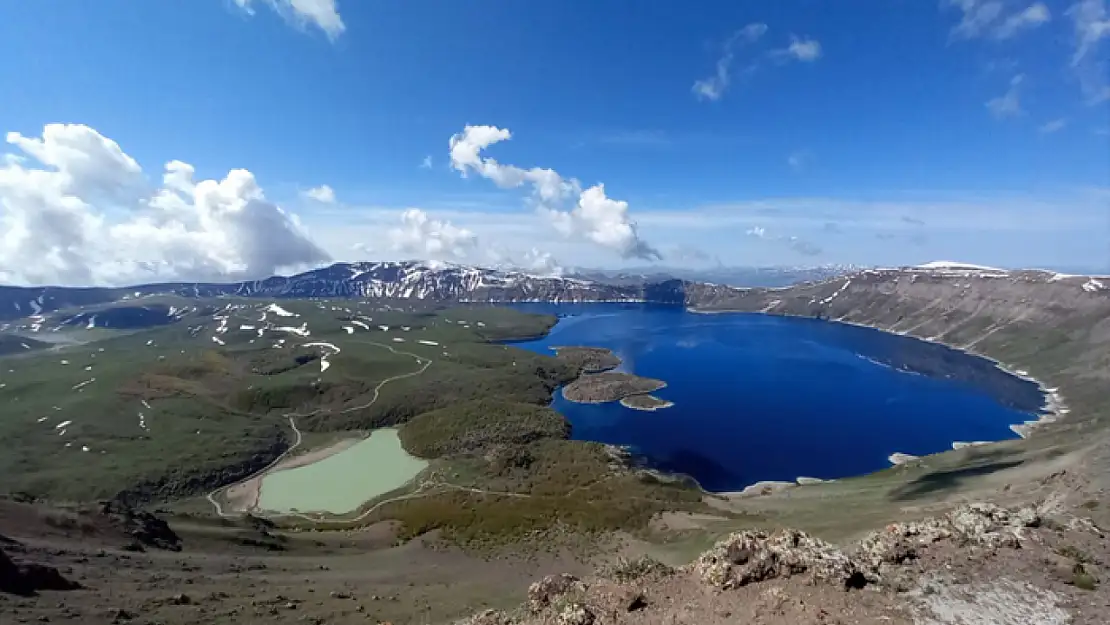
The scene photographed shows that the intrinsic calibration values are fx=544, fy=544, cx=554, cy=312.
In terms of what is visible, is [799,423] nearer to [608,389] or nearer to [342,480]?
[608,389]

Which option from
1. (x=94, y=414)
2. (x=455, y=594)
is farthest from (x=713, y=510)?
(x=94, y=414)

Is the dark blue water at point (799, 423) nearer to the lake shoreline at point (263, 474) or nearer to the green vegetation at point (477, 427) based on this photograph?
the green vegetation at point (477, 427)

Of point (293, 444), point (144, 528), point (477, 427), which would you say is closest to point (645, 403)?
point (477, 427)

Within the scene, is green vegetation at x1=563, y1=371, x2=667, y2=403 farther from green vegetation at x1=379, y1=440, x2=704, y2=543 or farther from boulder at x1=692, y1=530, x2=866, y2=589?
boulder at x1=692, y1=530, x2=866, y2=589

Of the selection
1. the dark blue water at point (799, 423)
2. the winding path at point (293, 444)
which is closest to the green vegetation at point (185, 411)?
the winding path at point (293, 444)

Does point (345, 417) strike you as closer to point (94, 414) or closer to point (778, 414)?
point (94, 414)
